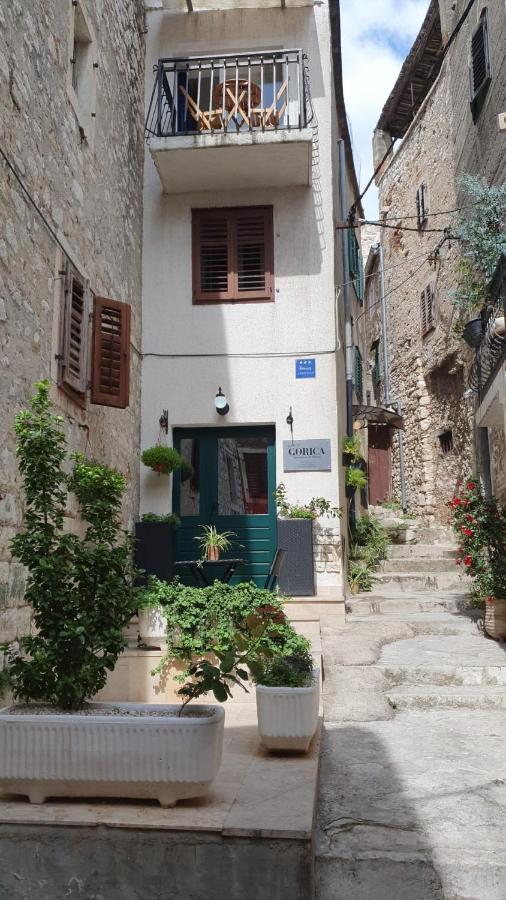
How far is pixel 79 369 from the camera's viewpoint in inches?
249

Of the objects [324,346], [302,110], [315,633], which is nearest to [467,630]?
[315,633]

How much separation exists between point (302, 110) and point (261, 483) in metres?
4.43

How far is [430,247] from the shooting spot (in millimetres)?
15242

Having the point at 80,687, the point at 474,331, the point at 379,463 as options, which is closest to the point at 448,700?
the point at 80,687

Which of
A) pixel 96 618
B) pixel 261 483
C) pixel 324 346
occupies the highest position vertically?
pixel 324 346

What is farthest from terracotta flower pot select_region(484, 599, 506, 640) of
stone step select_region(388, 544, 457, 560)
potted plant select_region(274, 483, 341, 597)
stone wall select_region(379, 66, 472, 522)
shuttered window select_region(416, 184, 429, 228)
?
shuttered window select_region(416, 184, 429, 228)

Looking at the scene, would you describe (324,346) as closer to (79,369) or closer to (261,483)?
(261,483)

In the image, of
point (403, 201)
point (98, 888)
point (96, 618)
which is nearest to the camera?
point (98, 888)

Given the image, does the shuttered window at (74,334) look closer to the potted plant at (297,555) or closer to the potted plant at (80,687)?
the potted plant at (80,687)

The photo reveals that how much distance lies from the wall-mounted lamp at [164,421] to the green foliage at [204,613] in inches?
114

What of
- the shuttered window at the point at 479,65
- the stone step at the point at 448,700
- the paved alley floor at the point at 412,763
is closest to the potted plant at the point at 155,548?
the paved alley floor at the point at 412,763

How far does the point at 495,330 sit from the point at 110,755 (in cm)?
612

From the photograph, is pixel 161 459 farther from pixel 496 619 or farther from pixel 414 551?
pixel 414 551

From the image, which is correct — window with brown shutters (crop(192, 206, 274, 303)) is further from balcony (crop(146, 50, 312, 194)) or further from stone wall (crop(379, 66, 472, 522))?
stone wall (crop(379, 66, 472, 522))
